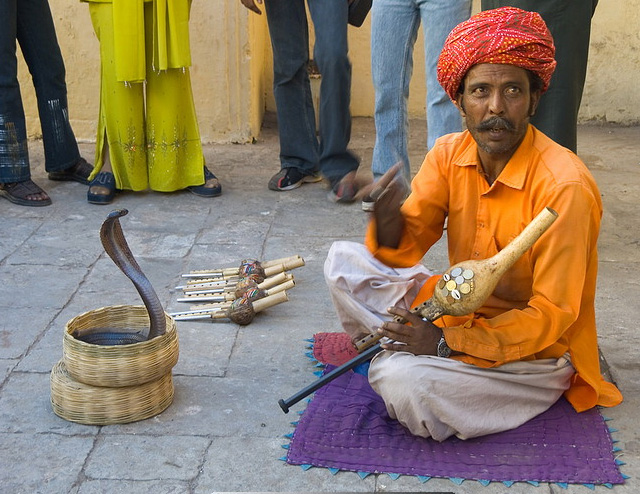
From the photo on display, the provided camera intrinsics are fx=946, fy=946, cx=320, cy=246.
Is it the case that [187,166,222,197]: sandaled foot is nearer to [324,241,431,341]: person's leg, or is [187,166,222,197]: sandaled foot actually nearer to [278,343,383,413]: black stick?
[324,241,431,341]: person's leg

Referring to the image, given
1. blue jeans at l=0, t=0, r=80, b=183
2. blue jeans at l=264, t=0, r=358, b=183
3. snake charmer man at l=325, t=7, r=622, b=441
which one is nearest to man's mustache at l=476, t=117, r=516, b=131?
snake charmer man at l=325, t=7, r=622, b=441

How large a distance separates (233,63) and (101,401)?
3.67 m

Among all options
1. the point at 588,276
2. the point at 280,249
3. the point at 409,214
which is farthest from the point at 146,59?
A: the point at 588,276

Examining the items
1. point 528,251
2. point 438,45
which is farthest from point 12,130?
point 528,251

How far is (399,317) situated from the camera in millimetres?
2564

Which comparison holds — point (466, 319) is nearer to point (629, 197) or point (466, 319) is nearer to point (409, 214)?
point (409, 214)

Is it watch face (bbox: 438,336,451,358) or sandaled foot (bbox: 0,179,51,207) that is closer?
watch face (bbox: 438,336,451,358)

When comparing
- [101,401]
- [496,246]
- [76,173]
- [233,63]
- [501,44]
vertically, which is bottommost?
[76,173]

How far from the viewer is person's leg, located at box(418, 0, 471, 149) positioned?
4.08 m

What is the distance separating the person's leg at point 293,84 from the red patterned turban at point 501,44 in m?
2.46

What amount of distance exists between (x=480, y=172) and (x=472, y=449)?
77 centimetres

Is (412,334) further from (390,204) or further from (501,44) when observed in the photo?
(501,44)

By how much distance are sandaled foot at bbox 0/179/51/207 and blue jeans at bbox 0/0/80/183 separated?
0.04 metres

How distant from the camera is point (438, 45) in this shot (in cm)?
413
